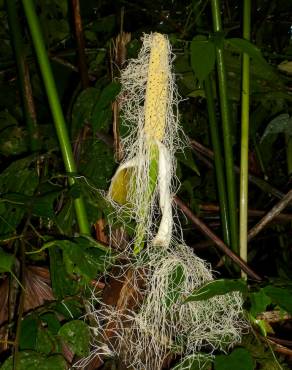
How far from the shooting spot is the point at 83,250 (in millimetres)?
524

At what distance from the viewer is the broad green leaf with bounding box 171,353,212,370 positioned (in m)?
0.54

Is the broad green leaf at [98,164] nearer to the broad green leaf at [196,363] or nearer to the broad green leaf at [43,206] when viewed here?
the broad green leaf at [43,206]

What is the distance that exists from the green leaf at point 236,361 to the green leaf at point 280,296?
0.07 metres

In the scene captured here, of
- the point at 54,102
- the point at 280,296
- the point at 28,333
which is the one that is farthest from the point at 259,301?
the point at 54,102

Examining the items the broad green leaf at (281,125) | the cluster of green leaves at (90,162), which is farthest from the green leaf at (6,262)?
the broad green leaf at (281,125)

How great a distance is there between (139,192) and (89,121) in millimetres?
174

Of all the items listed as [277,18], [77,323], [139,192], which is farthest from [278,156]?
[77,323]

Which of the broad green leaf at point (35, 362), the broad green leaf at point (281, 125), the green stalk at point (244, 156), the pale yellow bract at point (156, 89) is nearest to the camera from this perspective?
the broad green leaf at point (35, 362)

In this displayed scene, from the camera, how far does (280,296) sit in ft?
1.62

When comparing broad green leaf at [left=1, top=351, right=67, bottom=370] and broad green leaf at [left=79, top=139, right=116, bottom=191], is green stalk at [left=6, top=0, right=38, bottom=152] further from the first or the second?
broad green leaf at [left=1, top=351, right=67, bottom=370]

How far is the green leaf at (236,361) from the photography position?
0.49m

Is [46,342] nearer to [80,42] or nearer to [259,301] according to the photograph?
[259,301]

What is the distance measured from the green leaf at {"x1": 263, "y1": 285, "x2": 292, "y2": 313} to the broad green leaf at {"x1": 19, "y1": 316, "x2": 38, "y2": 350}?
0.26m

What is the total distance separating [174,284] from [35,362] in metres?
0.19
